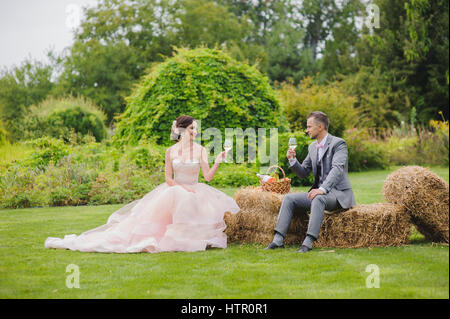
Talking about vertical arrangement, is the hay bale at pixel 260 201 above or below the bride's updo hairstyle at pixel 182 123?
below

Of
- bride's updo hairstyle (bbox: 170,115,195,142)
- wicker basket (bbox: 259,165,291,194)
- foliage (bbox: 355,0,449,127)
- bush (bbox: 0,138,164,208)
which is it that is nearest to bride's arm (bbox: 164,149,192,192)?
bride's updo hairstyle (bbox: 170,115,195,142)

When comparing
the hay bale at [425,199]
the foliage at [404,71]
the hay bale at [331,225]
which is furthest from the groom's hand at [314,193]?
the foliage at [404,71]

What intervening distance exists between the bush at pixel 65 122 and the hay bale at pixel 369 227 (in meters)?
11.9

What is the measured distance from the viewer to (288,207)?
5.80m

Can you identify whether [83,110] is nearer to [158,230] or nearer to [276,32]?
[158,230]

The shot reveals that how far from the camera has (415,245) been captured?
5.66 metres

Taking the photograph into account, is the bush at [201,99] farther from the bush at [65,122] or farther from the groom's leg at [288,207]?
the groom's leg at [288,207]

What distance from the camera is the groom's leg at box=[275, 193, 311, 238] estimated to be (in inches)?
227

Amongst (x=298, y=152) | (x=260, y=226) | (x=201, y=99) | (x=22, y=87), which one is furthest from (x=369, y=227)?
(x=22, y=87)

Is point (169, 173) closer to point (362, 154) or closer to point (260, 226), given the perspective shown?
point (260, 226)

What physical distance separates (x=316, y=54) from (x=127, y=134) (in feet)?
109

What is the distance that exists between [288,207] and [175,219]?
1419 mm

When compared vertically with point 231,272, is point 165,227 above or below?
above

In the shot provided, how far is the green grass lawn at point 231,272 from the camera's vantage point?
3996 millimetres
